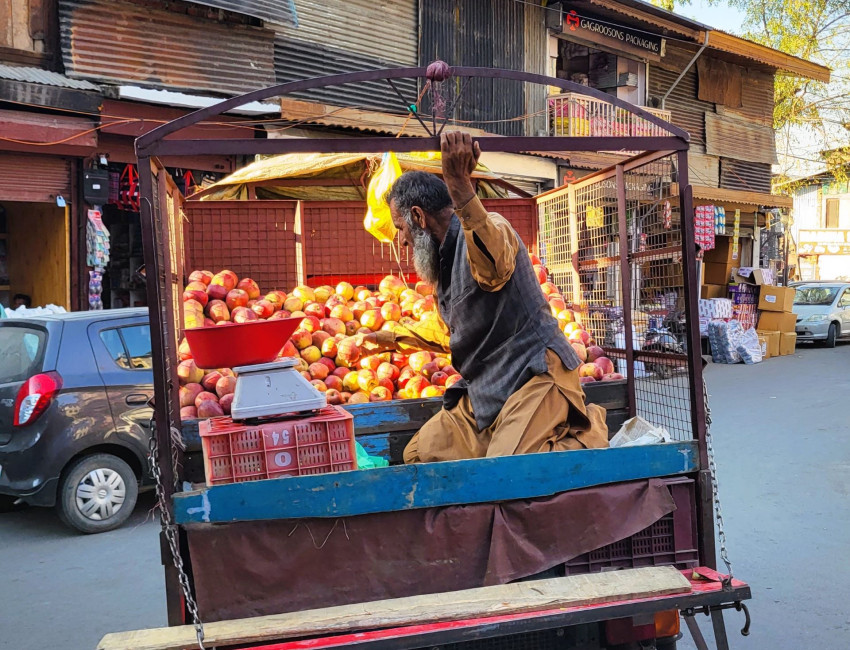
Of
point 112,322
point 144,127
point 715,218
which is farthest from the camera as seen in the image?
point 715,218

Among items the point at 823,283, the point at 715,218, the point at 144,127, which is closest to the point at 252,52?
the point at 144,127

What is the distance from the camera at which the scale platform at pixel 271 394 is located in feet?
8.82

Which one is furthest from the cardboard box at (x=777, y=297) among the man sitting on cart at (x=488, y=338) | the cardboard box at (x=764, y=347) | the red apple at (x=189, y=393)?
the man sitting on cart at (x=488, y=338)

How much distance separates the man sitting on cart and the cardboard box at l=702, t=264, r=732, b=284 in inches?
711

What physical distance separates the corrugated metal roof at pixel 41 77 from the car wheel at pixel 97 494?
16.8 feet

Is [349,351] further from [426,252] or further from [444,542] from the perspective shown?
[444,542]

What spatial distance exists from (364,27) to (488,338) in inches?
447

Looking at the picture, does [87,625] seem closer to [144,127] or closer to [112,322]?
[112,322]

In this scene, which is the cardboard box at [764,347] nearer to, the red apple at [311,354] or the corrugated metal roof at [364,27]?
the corrugated metal roof at [364,27]

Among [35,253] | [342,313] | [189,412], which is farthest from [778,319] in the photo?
[189,412]

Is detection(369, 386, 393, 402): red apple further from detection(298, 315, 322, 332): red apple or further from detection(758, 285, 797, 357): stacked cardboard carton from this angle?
detection(758, 285, 797, 357): stacked cardboard carton

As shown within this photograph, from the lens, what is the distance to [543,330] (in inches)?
124

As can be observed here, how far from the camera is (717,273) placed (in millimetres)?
20312

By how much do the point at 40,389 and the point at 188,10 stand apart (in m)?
7.09
